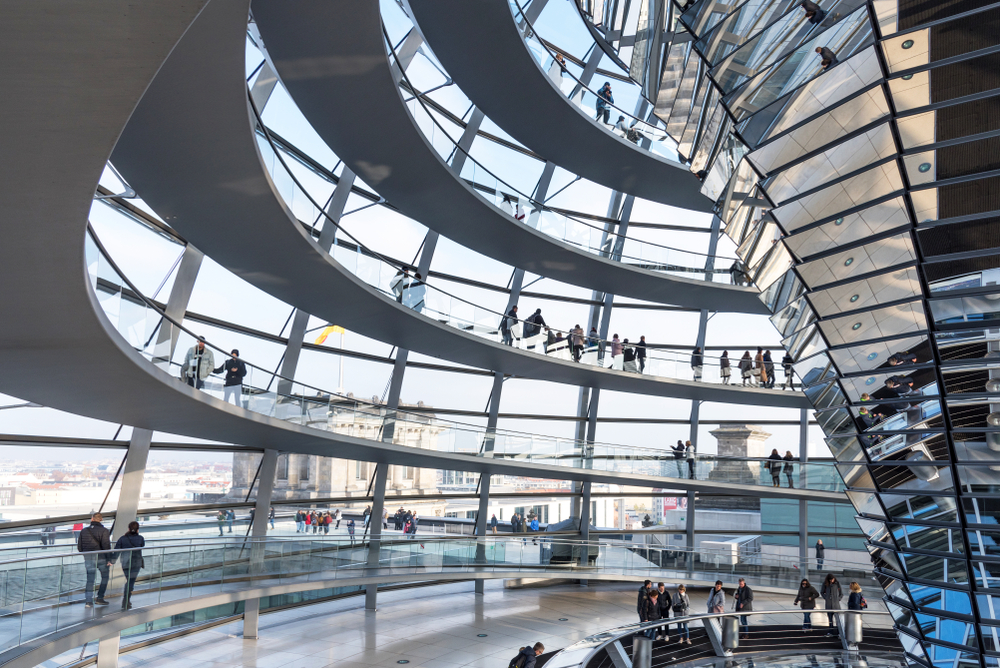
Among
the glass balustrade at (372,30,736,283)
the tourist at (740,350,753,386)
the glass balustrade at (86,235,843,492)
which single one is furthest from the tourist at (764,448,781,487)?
the glass balustrade at (372,30,736,283)

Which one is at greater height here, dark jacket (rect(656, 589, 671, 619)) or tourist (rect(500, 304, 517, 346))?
tourist (rect(500, 304, 517, 346))

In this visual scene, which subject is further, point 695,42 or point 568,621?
point 568,621

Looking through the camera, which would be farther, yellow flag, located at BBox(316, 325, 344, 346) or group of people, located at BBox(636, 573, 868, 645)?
yellow flag, located at BBox(316, 325, 344, 346)

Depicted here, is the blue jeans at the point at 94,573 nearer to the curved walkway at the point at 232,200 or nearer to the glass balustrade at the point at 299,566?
the glass balustrade at the point at 299,566

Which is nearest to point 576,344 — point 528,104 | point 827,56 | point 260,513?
point 528,104

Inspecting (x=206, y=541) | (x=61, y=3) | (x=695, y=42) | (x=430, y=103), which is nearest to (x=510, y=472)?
(x=206, y=541)

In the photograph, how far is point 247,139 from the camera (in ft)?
29.5

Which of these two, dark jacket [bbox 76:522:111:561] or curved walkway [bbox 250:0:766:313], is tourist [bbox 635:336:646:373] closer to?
curved walkway [bbox 250:0:766:313]

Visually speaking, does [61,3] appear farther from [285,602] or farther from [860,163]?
[285,602]

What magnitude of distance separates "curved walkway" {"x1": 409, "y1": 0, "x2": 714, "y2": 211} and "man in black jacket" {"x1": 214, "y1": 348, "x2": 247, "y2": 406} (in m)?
8.37

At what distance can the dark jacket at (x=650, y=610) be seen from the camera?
16127 mm

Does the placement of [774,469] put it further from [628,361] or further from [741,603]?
[741,603]

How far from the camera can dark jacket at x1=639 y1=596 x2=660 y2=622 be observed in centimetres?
1613

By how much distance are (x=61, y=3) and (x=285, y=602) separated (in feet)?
61.4
